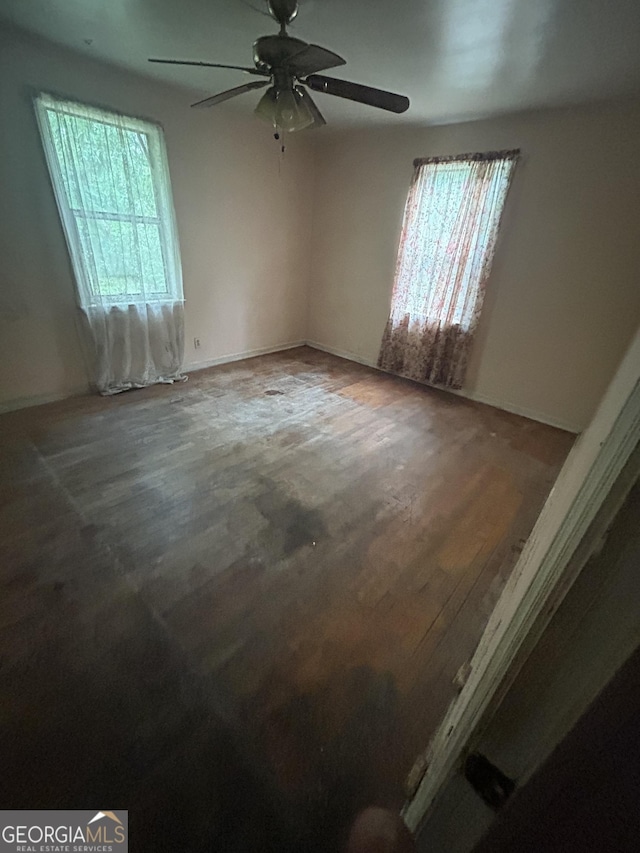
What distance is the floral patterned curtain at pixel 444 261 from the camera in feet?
9.93

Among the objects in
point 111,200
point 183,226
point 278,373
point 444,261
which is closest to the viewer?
point 111,200

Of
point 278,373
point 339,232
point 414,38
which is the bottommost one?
point 278,373

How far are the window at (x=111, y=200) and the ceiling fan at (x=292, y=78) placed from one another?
1.27m

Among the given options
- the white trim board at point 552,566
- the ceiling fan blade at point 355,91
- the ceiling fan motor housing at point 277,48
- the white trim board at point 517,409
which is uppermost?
the ceiling fan motor housing at point 277,48

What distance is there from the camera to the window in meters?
2.46

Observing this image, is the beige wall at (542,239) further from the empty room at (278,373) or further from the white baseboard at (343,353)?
the white baseboard at (343,353)

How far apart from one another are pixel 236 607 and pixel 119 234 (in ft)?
9.75

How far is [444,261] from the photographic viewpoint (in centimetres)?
340

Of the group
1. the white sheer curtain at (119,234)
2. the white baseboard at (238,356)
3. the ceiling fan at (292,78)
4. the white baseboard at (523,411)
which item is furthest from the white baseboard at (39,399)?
the white baseboard at (523,411)

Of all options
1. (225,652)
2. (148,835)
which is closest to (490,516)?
(225,652)

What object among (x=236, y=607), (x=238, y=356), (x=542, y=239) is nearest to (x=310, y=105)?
(x=542, y=239)

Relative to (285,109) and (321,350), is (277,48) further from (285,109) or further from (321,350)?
(321,350)

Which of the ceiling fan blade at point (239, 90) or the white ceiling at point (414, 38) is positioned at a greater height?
the white ceiling at point (414, 38)

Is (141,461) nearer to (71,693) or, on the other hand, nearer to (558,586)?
(71,693)
